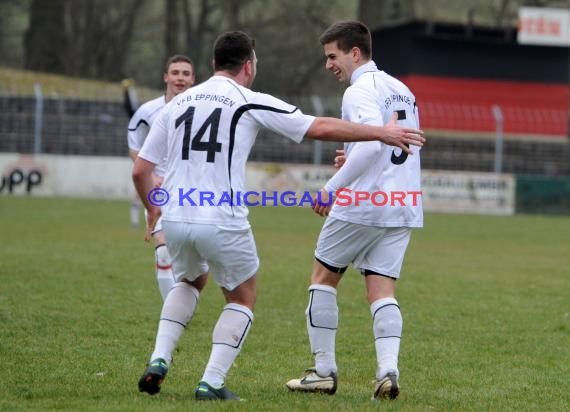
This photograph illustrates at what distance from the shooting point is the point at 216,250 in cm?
546

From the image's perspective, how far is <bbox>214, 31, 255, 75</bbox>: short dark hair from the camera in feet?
18.1

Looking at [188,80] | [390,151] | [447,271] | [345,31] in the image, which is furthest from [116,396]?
[447,271]

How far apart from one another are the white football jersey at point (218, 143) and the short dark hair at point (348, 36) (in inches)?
31.8

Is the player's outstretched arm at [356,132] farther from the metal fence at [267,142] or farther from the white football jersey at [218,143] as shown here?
the metal fence at [267,142]

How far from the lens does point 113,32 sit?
46656 mm

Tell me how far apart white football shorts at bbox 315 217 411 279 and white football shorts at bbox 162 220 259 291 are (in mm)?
692

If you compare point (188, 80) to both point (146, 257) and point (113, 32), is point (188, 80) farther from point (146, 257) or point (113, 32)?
point (113, 32)

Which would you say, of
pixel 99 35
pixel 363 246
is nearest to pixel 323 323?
pixel 363 246

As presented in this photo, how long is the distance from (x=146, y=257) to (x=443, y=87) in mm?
22153

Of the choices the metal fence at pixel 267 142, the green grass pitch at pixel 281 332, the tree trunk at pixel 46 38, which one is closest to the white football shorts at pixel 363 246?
the green grass pitch at pixel 281 332

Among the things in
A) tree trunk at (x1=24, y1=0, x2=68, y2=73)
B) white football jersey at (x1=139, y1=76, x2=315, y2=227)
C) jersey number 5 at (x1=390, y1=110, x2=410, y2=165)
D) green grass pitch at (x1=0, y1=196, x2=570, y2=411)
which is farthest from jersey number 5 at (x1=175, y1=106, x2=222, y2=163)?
tree trunk at (x1=24, y1=0, x2=68, y2=73)

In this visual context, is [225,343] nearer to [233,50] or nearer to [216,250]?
[216,250]
